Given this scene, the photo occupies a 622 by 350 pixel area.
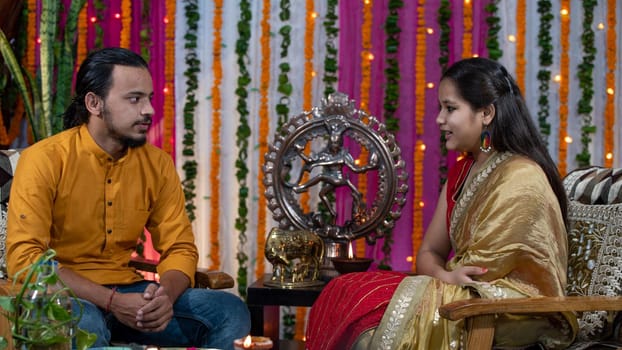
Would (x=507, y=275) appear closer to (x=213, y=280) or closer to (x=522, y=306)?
(x=522, y=306)

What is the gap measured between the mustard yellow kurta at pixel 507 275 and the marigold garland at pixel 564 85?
4.88 ft

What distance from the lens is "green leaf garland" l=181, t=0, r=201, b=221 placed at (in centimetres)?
432

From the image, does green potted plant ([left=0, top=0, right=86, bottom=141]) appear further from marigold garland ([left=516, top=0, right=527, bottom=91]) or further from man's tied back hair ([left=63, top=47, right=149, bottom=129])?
Result: marigold garland ([left=516, top=0, right=527, bottom=91])

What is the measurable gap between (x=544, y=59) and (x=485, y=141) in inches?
56.8

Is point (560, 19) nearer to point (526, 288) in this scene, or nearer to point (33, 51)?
point (526, 288)

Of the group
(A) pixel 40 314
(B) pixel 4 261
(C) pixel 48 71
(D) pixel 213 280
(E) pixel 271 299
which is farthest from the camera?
(C) pixel 48 71

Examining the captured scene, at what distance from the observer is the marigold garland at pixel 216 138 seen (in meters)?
4.32

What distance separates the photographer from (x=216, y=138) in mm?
4344

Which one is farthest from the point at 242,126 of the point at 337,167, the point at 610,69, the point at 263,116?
the point at 610,69

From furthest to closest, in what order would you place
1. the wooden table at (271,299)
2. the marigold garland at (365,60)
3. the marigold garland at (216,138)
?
the marigold garland at (216,138), the marigold garland at (365,60), the wooden table at (271,299)

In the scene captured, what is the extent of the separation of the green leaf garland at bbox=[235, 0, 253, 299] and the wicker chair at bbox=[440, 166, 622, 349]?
70.5 inches

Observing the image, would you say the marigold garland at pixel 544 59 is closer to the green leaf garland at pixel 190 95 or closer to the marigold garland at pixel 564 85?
the marigold garland at pixel 564 85


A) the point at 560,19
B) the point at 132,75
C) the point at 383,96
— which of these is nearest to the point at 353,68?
the point at 383,96

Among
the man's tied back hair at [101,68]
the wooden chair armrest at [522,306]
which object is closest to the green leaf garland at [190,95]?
the man's tied back hair at [101,68]
